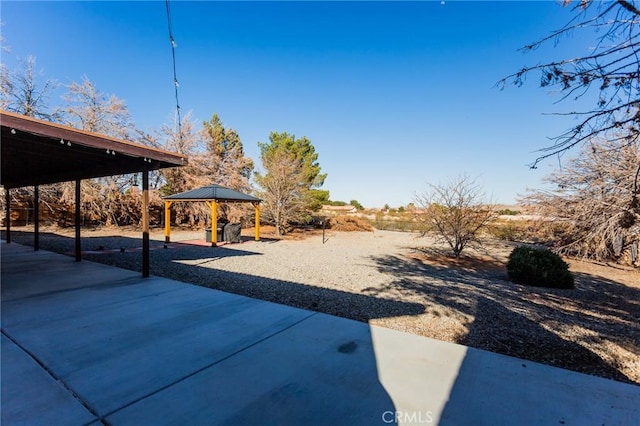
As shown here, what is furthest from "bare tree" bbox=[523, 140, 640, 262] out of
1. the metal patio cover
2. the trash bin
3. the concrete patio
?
the trash bin

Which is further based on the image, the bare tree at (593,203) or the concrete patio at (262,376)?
the bare tree at (593,203)

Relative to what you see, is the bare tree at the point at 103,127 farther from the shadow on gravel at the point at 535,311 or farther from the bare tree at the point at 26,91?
the shadow on gravel at the point at 535,311

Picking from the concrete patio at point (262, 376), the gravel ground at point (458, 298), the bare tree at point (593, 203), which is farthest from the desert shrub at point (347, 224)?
the concrete patio at point (262, 376)

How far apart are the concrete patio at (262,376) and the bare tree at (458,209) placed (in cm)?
846

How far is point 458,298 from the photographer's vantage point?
5082 millimetres

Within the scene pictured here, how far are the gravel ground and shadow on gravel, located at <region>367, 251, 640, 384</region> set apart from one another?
13mm

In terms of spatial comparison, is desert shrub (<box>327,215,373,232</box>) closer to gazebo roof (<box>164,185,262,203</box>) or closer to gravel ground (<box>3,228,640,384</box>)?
gazebo roof (<box>164,185,262,203</box>)

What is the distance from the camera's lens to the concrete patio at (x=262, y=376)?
1.84m

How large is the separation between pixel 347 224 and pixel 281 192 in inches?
287

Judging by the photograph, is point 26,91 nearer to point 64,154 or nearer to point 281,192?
point 281,192

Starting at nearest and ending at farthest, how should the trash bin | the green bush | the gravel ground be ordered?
the gravel ground → the green bush → the trash bin

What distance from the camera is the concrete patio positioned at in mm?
1838

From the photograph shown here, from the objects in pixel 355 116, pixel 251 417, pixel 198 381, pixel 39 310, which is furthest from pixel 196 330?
pixel 355 116

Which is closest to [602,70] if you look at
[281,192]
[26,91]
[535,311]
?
[535,311]
